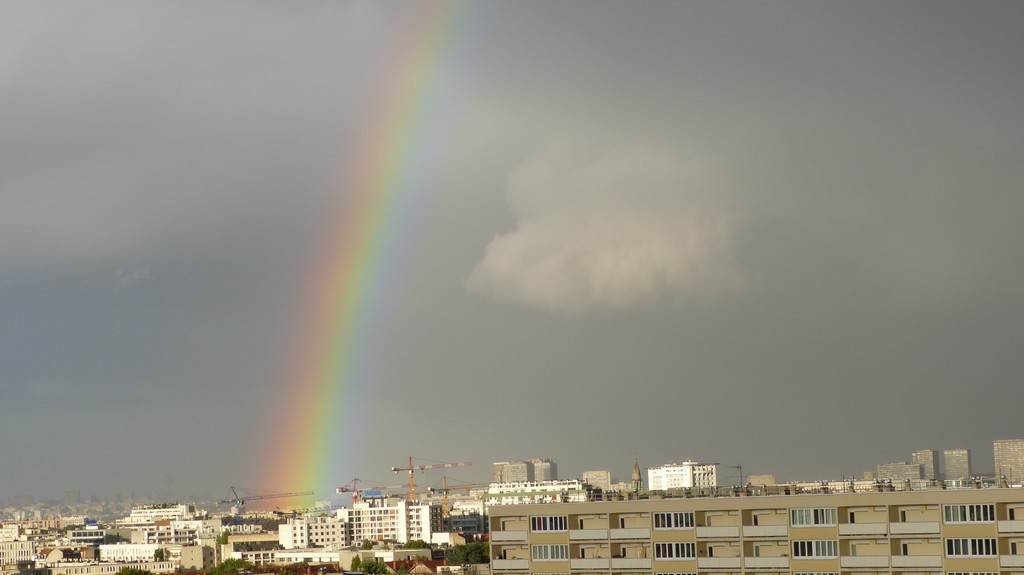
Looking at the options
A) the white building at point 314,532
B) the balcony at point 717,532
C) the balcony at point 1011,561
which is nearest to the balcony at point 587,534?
the balcony at point 717,532

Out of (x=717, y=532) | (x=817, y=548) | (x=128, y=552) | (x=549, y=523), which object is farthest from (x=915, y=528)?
(x=128, y=552)

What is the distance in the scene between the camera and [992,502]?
36969mm

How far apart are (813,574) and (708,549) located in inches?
137

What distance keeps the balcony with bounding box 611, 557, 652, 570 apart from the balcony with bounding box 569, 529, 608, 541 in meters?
0.86

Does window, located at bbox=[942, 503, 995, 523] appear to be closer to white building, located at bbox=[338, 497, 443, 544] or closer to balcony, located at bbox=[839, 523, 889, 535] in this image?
balcony, located at bbox=[839, 523, 889, 535]

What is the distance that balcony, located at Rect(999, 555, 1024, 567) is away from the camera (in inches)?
1433

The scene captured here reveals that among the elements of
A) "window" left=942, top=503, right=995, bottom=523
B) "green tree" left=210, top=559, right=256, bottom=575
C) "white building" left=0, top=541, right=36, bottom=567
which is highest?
"window" left=942, top=503, right=995, bottom=523

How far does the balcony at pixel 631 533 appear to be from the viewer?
42375mm

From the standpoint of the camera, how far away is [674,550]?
41.9 m

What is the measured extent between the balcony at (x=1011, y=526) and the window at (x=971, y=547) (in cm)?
41

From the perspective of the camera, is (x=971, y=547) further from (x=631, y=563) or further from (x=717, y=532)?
(x=631, y=563)

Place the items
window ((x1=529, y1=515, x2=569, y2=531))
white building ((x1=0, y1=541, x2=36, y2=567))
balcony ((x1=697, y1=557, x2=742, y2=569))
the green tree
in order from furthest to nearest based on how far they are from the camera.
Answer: white building ((x1=0, y1=541, x2=36, y2=567)) < the green tree < window ((x1=529, y1=515, x2=569, y2=531)) < balcony ((x1=697, y1=557, x2=742, y2=569))

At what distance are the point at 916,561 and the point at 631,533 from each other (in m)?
9.09

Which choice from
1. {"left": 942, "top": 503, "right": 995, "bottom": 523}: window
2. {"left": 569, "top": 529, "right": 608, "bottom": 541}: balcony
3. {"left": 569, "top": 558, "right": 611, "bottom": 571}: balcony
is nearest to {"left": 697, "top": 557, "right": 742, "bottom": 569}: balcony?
{"left": 569, "top": 558, "right": 611, "bottom": 571}: balcony
